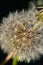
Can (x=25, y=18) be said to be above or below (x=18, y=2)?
above

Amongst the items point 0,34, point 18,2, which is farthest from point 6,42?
point 18,2

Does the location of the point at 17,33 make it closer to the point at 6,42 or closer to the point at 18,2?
the point at 6,42

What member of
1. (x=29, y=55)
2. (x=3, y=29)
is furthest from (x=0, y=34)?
(x=29, y=55)

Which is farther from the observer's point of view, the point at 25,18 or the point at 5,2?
the point at 5,2

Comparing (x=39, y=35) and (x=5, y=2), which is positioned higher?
(x=39, y=35)

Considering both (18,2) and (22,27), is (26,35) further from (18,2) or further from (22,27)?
(18,2)

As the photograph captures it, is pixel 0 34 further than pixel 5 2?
No

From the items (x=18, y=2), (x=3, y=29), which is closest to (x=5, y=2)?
(x=18, y=2)

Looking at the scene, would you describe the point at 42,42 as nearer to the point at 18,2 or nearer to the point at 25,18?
the point at 25,18
